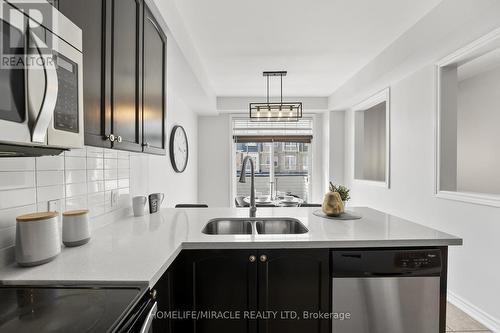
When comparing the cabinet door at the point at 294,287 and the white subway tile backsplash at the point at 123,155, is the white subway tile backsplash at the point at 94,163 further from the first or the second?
the cabinet door at the point at 294,287

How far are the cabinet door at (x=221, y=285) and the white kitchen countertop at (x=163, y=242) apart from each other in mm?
78

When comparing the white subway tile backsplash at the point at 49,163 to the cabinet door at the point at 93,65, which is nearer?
the cabinet door at the point at 93,65

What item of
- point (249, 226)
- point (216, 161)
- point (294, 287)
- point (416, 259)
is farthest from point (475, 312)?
point (216, 161)

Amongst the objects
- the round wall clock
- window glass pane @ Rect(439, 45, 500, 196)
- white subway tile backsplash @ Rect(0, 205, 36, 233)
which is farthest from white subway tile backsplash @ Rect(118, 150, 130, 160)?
window glass pane @ Rect(439, 45, 500, 196)

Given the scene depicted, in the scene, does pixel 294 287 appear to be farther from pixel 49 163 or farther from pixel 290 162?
pixel 290 162

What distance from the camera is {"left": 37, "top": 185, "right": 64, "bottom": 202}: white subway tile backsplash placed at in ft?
3.70

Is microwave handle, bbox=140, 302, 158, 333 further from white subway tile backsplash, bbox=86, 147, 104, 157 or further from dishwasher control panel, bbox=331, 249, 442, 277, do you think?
white subway tile backsplash, bbox=86, 147, 104, 157

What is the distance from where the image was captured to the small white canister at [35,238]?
940mm

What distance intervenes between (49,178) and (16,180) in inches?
6.5

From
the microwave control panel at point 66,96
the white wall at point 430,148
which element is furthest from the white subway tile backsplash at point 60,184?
the white wall at point 430,148

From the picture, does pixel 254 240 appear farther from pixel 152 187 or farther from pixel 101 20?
pixel 152 187

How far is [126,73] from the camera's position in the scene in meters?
1.33

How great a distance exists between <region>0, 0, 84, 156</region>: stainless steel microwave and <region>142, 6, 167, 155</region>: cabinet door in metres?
0.80

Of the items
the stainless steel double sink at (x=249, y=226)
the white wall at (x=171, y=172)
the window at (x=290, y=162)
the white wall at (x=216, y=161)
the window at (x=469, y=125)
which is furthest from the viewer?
the window at (x=290, y=162)
